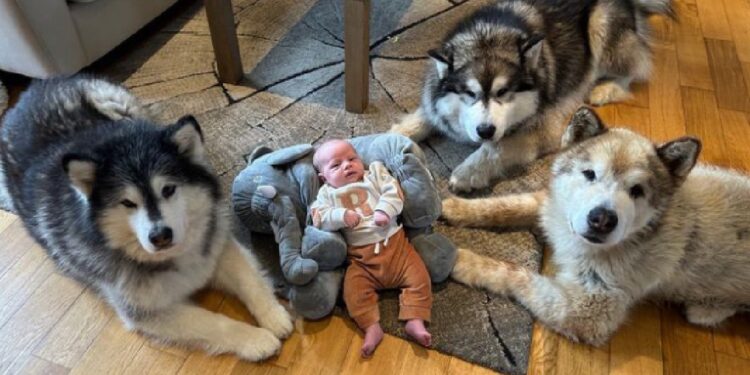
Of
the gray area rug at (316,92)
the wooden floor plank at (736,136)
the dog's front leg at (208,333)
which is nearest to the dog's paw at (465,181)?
the gray area rug at (316,92)

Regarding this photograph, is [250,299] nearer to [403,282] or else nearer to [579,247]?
[403,282]

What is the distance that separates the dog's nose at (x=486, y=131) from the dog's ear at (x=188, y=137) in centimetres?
113

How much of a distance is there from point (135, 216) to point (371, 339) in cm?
80

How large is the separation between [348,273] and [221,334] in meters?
0.45

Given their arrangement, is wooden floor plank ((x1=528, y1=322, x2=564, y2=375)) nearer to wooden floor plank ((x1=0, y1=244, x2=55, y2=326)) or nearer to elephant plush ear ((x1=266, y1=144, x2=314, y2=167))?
elephant plush ear ((x1=266, y1=144, x2=314, y2=167))

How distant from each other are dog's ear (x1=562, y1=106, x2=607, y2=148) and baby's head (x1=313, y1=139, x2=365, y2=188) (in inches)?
29.0

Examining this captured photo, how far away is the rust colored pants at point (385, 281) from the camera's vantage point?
1.65 metres

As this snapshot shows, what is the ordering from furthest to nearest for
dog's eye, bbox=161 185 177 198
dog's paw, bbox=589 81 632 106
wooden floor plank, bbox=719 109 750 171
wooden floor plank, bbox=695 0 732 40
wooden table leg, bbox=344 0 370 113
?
wooden floor plank, bbox=695 0 732 40 < dog's paw, bbox=589 81 632 106 < wooden floor plank, bbox=719 109 750 171 < wooden table leg, bbox=344 0 370 113 < dog's eye, bbox=161 185 177 198

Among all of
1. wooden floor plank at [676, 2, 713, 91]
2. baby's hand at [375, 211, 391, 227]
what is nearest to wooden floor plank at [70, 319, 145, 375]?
baby's hand at [375, 211, 391, 227]

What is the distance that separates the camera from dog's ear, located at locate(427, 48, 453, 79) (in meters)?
2.18

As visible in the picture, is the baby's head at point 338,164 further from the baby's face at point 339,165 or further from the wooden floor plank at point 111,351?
the wooden floor plank at point 111,351

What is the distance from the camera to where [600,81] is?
9.18 feet

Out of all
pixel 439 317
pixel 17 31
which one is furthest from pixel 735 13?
pixel 17 31

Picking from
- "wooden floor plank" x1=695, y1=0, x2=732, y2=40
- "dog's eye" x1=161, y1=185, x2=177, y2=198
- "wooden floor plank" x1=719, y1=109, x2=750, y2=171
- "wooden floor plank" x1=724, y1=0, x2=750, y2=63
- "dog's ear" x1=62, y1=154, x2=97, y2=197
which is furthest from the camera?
"wooden floor plank" x1=695, y1=0, x2=732, y2=40
